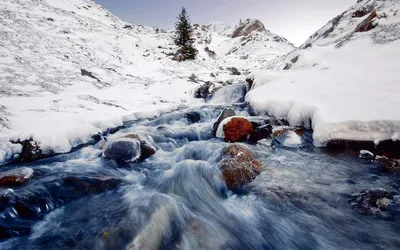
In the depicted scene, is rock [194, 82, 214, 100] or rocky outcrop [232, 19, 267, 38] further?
rocky outcrop [232, 19, 267, 38]

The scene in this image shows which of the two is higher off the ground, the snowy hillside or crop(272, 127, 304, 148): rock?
the snowy hillside

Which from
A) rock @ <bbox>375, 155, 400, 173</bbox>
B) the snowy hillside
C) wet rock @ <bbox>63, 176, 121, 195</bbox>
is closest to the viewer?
rock @ <bbox>375, 155, 400, 173</bbox>

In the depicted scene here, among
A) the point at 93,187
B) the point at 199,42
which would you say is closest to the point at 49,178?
the point at 93,187

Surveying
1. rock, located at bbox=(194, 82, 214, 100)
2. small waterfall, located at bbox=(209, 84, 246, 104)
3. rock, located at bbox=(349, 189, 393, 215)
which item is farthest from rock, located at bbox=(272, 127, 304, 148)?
rock, located at bbox=(194, 82, 214, 100)

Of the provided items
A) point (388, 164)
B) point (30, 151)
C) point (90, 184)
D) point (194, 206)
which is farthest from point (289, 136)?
point (30, 151)

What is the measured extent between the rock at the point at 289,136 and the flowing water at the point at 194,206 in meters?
0.22

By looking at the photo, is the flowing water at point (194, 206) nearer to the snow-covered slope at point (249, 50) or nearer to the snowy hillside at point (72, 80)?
the snowy hillside at point (72, 80)

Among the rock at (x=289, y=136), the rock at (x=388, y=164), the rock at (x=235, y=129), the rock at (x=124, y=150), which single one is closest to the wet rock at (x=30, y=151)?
the rock at (x=124, y=150)

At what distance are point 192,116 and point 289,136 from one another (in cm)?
371

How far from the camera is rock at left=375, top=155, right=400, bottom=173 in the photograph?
11.8 ft

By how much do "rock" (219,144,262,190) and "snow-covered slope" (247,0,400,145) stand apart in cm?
149

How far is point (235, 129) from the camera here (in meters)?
5.52

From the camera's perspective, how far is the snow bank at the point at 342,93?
3947mm

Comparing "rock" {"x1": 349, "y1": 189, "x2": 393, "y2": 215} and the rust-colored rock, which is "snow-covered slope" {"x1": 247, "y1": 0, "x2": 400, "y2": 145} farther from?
the rust-colored rock
